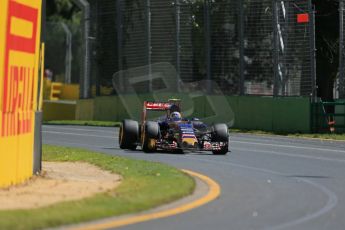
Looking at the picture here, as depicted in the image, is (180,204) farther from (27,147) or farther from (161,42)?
(161,42)

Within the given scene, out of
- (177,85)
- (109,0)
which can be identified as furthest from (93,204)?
(109,0)

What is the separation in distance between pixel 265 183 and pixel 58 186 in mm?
3547

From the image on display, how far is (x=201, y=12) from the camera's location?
109ft

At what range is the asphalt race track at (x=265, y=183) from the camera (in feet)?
30.6

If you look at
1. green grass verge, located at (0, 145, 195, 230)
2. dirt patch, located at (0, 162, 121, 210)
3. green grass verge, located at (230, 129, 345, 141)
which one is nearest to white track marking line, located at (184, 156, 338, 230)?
green grass verge, located at (0, 145, 195, 230)

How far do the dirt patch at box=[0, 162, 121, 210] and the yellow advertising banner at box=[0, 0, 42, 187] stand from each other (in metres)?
0.37

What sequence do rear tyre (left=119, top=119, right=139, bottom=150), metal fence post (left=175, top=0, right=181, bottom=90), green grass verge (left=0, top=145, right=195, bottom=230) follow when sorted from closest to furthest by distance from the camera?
green grass verge (left=0, top=145, right=195, bottom=230), rear tyre (left=119, top=119, right=139, bottom=150), metal fence post (left=175, top=0, right=181, bottom=90)

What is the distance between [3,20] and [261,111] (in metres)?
20.3

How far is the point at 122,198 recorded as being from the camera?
10.3 m

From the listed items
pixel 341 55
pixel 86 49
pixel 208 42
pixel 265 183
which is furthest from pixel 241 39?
pixel 265 183

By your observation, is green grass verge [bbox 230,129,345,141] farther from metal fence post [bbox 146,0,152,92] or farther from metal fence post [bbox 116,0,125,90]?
metal fence post [bbox 116,0,125,90]

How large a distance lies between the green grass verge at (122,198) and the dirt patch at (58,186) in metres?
0.27

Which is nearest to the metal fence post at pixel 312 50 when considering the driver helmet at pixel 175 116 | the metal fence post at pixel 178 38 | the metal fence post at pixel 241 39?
the metal fence post at pixel 241 39

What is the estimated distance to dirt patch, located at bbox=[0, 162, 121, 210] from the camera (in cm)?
1001
